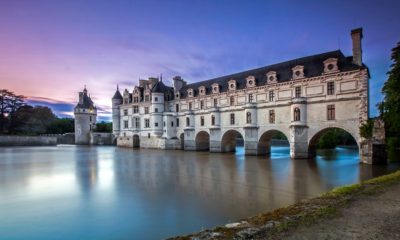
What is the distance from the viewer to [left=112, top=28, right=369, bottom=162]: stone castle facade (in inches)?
894

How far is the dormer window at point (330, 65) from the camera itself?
23094 mm

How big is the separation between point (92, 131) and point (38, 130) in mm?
A: 18962

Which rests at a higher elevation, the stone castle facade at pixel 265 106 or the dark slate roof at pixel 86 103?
the dark slate roof at pixel 86 103

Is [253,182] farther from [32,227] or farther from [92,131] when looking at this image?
[92,131]

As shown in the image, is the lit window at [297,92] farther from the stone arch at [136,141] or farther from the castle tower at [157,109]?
the stone arch at [136,141]

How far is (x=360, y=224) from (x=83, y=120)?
63.4m

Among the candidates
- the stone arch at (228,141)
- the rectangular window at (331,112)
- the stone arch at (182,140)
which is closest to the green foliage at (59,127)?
the stone arch at (182,140)

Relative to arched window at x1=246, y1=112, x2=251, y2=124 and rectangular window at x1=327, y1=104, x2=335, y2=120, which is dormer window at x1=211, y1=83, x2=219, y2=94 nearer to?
arched window at x1=246, y1=112, x2=251, y2=124

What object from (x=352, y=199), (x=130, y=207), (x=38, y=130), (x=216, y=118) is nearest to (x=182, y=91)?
(x=216, y=118)

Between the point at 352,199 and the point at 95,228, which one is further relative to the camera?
the point at 95,228

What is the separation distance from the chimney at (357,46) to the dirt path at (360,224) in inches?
798

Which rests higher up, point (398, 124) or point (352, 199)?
→ point (398, 124)

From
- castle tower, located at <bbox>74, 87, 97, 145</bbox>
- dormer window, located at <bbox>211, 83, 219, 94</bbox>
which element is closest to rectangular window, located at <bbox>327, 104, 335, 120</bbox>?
dormer window, located at <bbox>211, 83, 219, 94</bbox>

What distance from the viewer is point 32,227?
7590 millimetres
